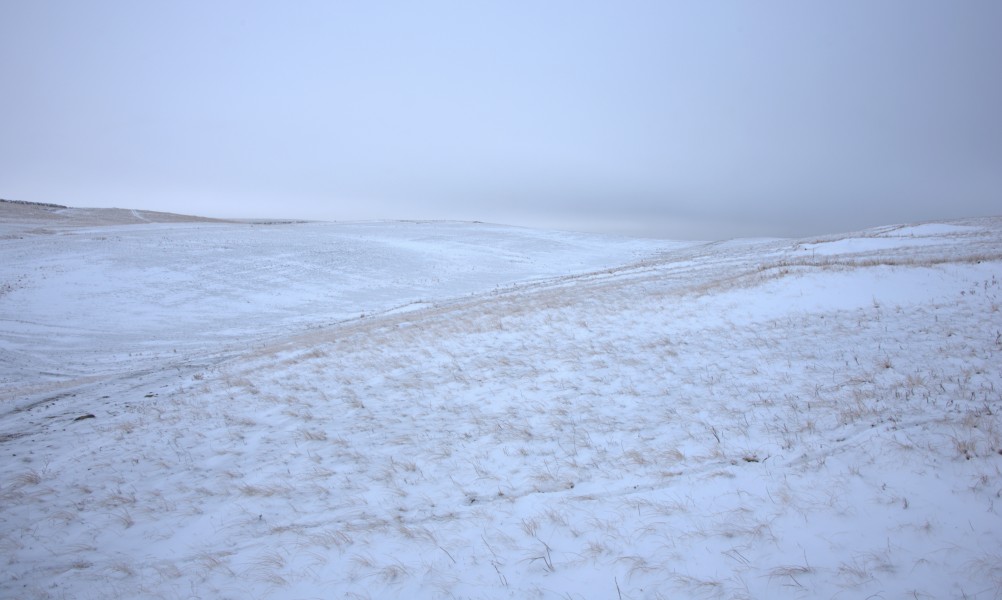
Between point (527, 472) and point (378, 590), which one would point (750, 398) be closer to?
point (527, 472)

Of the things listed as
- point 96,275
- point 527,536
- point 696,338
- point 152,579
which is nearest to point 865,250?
point 696,338

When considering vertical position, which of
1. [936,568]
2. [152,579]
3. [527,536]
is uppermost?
[936,568]

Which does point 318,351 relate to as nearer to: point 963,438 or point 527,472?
point 527,472

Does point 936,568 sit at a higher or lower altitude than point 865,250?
lower

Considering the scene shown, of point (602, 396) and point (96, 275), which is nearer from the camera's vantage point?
point (602, 396)

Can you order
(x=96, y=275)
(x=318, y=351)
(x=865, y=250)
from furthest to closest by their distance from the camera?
(x=96, y=275)
(x=865, y=250)
(x=318, y=351)

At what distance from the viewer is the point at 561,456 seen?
7645 mm

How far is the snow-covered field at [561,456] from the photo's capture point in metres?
5.32

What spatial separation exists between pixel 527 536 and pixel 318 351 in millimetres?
11826

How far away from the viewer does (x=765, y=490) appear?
240 inches

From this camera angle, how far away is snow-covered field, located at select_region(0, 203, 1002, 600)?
17.4 feet

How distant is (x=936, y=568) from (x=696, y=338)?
820cm

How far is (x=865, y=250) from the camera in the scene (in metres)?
28.2

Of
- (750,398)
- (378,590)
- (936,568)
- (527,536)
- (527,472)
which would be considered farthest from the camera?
(750,398)
